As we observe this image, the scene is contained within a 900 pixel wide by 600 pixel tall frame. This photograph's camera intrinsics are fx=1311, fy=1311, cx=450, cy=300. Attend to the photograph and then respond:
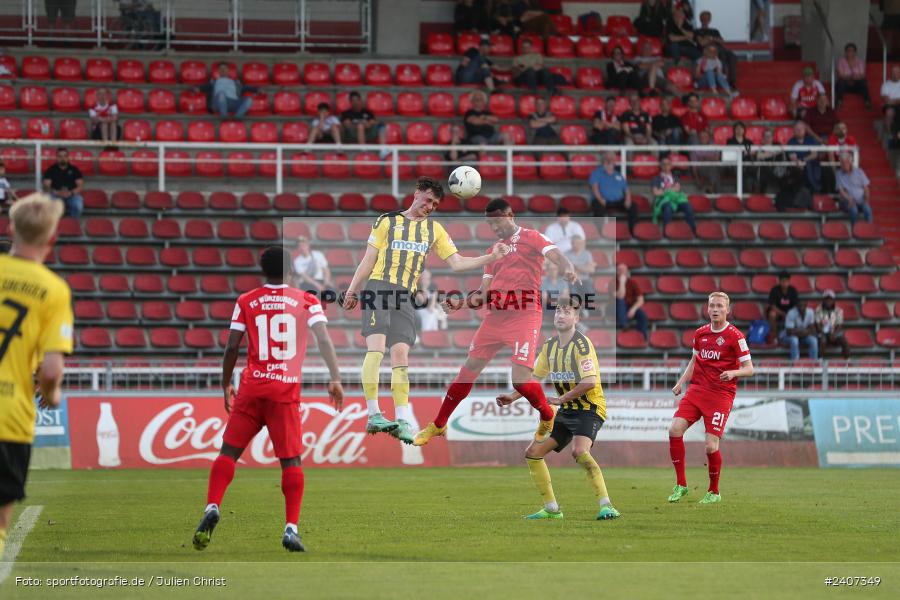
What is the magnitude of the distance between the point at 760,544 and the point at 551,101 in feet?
64.4

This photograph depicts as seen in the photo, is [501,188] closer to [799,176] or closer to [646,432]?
[799,176]

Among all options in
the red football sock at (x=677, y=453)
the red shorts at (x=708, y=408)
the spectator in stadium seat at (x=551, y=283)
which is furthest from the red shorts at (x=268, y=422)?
the spectator in stadium seat at (x=551, y=283)

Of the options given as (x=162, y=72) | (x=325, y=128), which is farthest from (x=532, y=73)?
(x=162, y=72)

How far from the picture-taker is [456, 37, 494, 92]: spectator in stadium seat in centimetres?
2928

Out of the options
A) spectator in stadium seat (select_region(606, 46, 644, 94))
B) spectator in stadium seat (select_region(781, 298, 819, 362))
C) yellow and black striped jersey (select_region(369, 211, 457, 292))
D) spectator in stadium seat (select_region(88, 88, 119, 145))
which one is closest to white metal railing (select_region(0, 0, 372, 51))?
spectator in stadium seat (select_region(88, 88, 119, 145))

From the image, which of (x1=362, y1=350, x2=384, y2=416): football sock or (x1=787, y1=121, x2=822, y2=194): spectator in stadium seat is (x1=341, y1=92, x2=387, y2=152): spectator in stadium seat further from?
(x1=362, y1=350, x2=384, y2=416): football sock

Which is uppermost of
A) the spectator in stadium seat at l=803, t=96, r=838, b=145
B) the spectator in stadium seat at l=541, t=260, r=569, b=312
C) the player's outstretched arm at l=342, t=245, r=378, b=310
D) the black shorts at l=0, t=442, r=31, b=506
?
the spectator in stadium seat at l=803, t=96, r=838, b=145

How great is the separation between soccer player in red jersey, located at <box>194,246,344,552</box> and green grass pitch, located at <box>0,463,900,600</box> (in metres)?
0.59

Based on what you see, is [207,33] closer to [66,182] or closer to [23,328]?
[66,182]

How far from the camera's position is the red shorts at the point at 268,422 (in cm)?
998

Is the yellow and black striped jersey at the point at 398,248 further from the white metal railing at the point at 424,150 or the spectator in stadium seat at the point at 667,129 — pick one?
the spectator in stadium seat at the point at 667,129

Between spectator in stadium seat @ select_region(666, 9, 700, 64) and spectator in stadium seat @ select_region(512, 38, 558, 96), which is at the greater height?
spectator in stadium seat @ select_region(666, 9, 700, 64)

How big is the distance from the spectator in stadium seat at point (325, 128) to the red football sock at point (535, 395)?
14819 mm

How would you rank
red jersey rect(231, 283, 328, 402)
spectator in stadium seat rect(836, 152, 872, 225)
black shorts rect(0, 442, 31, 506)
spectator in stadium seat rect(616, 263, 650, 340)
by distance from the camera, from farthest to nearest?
spectator in stadium seat rect(836, 152, 872, 225)
spectator in stadium seat rect(616, 263, 650, 340)
red jersey rect(231, 283, 328, 402)
black shorts rect(0, 442, 31, 506)
